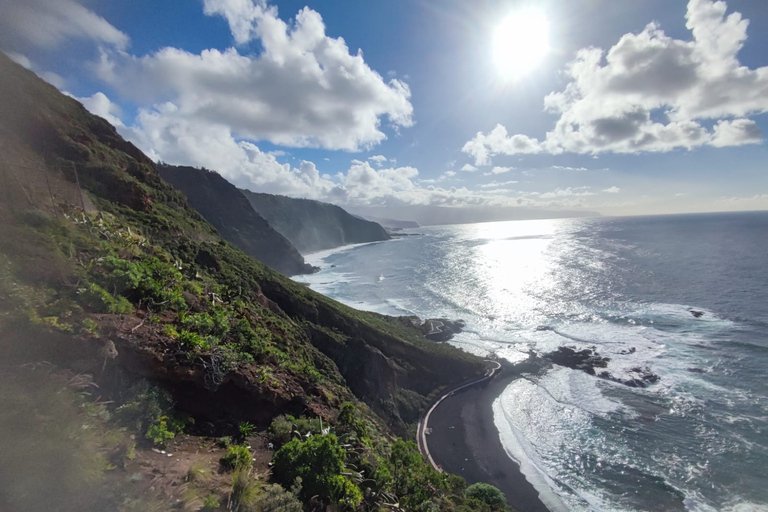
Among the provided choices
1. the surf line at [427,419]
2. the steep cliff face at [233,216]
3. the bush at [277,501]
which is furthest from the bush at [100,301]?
the steep cliff face at [233,216]

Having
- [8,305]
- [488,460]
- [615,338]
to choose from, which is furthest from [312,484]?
[615,338]

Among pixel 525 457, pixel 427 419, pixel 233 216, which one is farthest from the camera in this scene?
pixel 233 216

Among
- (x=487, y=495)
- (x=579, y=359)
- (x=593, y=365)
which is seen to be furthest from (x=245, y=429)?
(x=579, y=359)

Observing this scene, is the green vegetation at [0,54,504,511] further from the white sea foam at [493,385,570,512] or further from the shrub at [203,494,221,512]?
the white sea foam at [493,385,570,512]

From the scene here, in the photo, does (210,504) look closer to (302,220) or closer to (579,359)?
(579,359)

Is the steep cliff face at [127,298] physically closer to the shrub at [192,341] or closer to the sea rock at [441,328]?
the shrub at [192,341]

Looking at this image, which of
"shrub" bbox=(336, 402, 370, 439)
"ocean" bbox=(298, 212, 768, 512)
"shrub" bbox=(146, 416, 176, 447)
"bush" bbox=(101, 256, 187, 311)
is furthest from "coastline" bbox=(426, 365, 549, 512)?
"shrub" bbox=(146, 416, 176, 447)

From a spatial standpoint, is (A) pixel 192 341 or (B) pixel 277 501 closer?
(B) pixel 277 501
